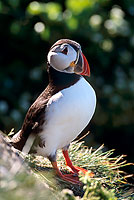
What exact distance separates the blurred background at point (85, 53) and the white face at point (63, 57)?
7.52 feet

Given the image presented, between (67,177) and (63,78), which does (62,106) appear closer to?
(63,78)

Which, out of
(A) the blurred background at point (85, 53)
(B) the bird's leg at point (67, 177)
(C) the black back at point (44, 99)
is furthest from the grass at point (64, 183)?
(A) the blurred background at point (85, 53)

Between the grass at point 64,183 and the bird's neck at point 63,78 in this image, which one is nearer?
the grass at point 64,183

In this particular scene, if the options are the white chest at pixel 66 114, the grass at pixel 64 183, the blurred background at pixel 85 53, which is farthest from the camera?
the blurred background at pixel 85 53

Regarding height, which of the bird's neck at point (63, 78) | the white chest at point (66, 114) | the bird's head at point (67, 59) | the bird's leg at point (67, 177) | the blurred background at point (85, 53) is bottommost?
the blurred background at point (85, 53)

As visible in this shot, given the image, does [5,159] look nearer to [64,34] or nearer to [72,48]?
[72,48]

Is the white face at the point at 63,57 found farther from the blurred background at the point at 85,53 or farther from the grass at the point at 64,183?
the blurred background at the point at 85,53

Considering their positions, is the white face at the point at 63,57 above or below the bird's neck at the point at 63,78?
above

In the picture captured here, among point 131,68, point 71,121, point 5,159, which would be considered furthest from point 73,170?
point 131,68

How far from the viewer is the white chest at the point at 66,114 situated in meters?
1.97

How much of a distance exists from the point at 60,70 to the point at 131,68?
272 cm

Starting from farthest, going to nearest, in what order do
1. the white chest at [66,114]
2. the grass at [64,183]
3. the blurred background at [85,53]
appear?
the blurred background at [85,53] → the white chest at [66,114] → the grass at [64,183]

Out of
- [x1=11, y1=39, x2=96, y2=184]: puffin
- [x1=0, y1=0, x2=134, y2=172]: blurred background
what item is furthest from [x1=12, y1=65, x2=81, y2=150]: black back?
[x1=0, y1=0, x2=134, y2=172]: blurred background

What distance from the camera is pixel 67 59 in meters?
2.01
